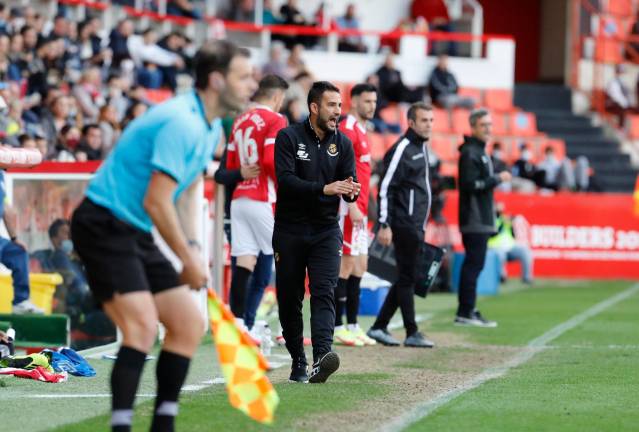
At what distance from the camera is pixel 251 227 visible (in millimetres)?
11500

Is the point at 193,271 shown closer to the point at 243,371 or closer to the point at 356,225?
the point at 243,371

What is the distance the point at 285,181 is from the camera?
902 cm

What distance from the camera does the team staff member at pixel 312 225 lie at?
9.02 meters

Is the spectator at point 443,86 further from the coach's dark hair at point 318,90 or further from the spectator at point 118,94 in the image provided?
the coach's dark hair at point 318,90

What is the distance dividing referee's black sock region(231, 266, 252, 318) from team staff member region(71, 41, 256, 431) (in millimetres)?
5199

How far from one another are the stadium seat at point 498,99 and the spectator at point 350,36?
9.23 feet

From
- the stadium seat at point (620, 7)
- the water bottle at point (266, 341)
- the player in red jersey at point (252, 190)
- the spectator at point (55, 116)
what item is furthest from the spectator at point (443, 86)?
the water bottle at point (266, 341)

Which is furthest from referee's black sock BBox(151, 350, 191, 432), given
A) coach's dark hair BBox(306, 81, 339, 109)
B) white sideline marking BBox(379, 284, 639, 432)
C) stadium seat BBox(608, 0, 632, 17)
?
stadium seat BBox(608, 0, 632, 17)

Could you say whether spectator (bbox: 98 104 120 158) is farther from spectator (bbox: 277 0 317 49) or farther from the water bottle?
spectator (bbox: 277 0 317 49)

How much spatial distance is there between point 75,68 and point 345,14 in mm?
10923

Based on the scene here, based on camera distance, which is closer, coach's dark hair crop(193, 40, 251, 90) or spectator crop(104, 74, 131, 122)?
coach's dark hair crop(193, 40, 251, 90)

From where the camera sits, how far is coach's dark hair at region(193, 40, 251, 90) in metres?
6.12

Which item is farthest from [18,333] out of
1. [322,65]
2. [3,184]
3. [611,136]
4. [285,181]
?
[611,136]

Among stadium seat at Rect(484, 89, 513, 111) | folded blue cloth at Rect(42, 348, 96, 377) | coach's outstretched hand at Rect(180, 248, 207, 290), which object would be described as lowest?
folded blue cloth at Rect(42, 348, 96, 377)
